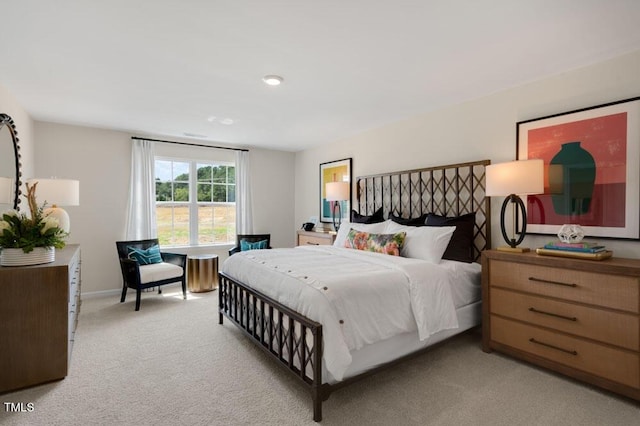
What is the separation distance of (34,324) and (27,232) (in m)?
0.66

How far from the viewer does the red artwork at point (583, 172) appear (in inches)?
95.3

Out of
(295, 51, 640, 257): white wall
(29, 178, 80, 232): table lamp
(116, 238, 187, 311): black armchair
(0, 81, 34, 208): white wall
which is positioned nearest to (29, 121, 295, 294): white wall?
(0, 81, 34, 208): white wall

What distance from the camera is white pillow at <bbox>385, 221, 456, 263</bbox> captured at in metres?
2.97

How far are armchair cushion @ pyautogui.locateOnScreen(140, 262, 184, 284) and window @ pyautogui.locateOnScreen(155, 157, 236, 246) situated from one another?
102 cm

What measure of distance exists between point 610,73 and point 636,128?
502 millimetres

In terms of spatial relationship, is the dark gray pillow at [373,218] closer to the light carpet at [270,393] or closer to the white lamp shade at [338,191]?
the white lamp shade at [338,191]

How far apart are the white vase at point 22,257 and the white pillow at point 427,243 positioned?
3.03 meters

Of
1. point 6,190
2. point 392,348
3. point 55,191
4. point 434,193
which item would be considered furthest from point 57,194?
point 434,193

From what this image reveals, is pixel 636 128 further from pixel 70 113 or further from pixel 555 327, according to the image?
pixel 70 113

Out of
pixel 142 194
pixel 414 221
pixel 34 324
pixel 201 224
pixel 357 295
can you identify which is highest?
pixel 142 194

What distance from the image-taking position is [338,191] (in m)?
4.71

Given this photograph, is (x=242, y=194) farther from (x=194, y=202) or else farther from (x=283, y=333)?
(x=283, y=333)

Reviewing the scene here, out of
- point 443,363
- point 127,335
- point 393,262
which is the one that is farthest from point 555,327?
point 127,335

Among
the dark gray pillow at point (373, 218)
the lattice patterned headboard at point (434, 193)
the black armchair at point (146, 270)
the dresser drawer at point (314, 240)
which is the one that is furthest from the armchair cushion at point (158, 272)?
the lattice patterned headboard at point (434, 193)
